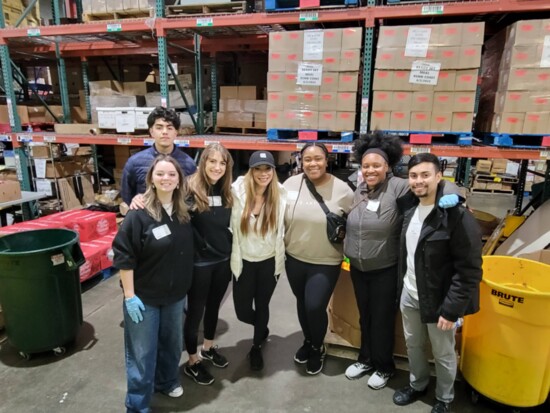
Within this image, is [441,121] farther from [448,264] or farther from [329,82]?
[448,264]

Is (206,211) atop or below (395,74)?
below

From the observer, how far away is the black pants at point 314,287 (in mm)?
2693

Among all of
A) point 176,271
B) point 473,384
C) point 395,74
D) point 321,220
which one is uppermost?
point 395,74

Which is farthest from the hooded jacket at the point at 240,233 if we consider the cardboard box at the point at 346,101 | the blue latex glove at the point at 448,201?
the cardboard box at the point at 346,101

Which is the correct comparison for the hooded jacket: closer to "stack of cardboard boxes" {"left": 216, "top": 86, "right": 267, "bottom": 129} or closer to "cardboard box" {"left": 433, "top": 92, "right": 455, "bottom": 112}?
"cardboard box" {"left": 433, "top": 92, "right": 455, "bottom": 112}

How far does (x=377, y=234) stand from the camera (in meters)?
2.47

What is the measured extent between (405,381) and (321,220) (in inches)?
57.2

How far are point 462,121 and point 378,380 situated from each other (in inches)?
104

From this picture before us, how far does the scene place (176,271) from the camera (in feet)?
7.61

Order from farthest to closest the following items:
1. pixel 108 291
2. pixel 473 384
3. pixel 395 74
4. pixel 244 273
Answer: pixel 108 291
pixel 395 74
pixel 244 273
pixel 473 384

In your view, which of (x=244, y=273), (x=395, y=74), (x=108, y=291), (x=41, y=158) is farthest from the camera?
(x=41, y=158)

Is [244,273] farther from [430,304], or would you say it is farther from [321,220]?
[430,304]

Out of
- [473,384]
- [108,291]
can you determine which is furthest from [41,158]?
[473,384]

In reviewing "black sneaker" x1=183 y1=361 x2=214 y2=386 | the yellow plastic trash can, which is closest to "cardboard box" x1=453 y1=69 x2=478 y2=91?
the yellow plastic trash can
